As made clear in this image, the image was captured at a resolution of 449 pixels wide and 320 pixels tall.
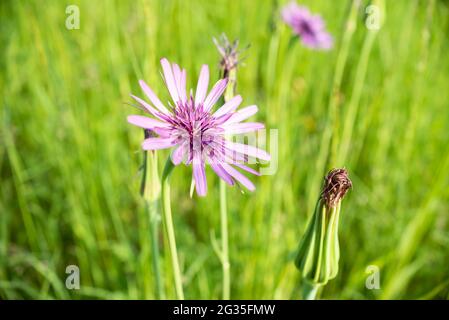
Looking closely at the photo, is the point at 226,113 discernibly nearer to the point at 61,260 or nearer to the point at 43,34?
the point at 61,260

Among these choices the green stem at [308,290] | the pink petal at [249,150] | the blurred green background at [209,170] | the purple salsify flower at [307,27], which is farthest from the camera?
the purple salsify flower at [307,27]

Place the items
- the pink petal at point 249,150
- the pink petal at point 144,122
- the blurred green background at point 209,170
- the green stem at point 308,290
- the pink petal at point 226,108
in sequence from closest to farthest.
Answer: the pink petal at point 144,122 < the pink petal at point 249,150 < the pink petal at point 226,108 < the green stem at point 308,290 < the blurred green background at point 209,170

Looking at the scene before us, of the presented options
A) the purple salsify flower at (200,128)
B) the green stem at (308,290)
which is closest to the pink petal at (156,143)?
the purple salsify flower at (200,128)

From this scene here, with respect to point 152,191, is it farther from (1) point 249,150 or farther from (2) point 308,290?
(2) point 308,290

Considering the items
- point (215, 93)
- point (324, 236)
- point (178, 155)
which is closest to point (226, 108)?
point (215, 93)

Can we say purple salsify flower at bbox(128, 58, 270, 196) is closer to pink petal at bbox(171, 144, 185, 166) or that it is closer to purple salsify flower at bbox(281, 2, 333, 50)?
pink petal at bbox(171, 144, 185, 166)

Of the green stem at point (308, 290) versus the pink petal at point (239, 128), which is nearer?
the pink petal at point (239, 128)

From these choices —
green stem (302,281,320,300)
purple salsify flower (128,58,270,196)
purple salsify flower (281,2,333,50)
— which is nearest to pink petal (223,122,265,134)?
purple salsify flower (128,58,270,196)

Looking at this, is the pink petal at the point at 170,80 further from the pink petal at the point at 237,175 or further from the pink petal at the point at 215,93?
the pink petal at the point at 237,175
